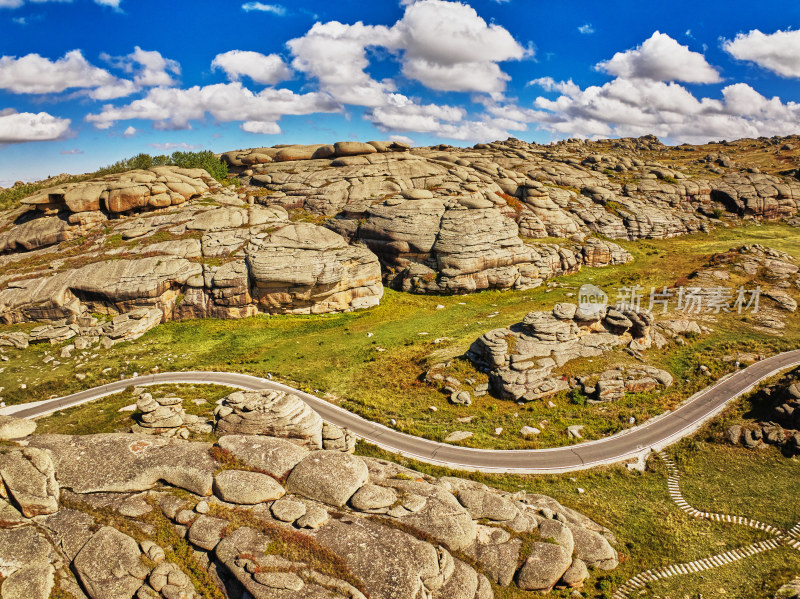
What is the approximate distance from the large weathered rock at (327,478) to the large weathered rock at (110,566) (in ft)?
22.7

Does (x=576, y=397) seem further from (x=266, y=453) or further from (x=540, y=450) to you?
(x=266, y=453)

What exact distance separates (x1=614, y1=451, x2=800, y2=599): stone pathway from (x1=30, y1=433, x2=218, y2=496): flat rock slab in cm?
2261

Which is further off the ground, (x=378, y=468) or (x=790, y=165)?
(x=790, y=165)

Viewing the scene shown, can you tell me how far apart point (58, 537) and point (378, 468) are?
15.6 meters

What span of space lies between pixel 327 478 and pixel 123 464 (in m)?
10.4

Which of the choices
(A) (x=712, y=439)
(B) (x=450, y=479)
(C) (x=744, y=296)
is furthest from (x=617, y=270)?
(B) (x=450, y=479)

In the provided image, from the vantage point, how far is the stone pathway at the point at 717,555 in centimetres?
2169

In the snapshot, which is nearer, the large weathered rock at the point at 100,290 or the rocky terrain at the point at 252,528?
the rocky terrain at the point at 252,528

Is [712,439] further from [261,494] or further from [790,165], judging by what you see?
[790,165]

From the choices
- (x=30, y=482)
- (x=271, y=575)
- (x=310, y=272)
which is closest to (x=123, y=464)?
(x=30, y=482)

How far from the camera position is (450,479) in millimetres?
27562

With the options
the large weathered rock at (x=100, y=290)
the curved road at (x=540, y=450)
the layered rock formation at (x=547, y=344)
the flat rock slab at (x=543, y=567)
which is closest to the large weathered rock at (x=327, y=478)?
the flat rock slab at (x=543, y=567)

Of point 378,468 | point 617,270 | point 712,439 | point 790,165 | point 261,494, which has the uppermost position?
point 790,165

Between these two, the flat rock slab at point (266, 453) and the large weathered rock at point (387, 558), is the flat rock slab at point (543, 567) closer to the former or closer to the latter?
the large weathered rock at point (387, 558)
